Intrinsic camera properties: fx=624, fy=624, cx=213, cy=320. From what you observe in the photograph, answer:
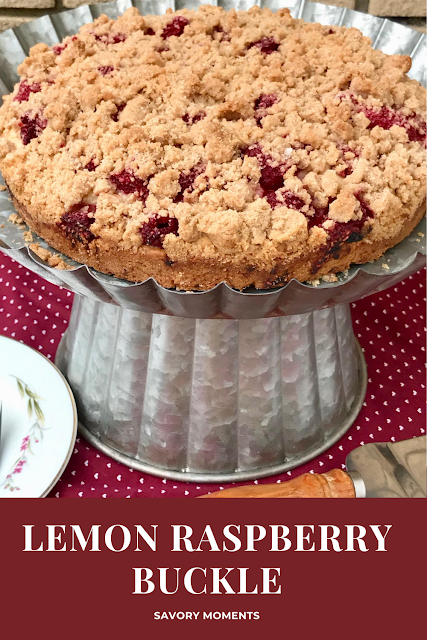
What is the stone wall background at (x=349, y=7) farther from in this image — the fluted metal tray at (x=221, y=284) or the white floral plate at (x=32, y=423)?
the white floral plate at (x=32, y=423)

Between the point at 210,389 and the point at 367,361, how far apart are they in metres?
0.43

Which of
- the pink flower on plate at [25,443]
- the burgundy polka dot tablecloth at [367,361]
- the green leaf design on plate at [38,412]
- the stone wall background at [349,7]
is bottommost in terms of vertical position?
the burgundy polka dot tablecloth at [367,361]

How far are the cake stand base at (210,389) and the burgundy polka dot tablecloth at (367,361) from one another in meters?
0.02

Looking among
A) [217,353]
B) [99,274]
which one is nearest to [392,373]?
[217,353]

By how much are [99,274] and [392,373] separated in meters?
0.70

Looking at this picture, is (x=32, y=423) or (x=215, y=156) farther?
(x=32, y=423)

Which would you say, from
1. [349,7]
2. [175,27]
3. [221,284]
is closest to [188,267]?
[221,284]

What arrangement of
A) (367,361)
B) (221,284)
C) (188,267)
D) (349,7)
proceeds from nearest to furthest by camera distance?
(221,284)
(188,267)
(367,361)
(349,7)

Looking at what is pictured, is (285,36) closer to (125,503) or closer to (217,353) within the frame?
(217,353)

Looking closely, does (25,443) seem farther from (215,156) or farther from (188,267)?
(215,156)

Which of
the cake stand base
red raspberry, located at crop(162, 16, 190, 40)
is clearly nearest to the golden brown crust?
the cake stand base

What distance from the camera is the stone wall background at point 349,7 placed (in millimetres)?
1826

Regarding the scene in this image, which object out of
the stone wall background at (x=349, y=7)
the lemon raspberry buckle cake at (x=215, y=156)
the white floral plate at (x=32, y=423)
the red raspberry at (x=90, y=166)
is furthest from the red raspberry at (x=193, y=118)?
the stone wall background at (x=349, y=7)

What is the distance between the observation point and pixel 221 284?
2.33ft
